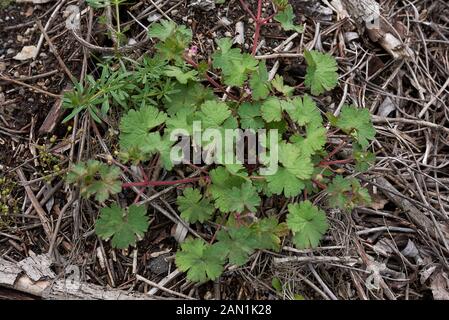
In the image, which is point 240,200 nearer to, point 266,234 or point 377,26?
point 266,234

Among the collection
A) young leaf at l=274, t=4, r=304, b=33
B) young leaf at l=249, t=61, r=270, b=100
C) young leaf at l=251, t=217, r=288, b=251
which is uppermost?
young leaf at l=274, t=4, r=304, b=33

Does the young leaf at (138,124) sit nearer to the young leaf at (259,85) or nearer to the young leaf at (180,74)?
the young leaf at (180,74)

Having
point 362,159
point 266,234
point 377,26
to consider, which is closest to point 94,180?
point 266,234

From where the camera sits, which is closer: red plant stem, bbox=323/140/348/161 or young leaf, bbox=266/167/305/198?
young leaf, bbox=266/167/305/198

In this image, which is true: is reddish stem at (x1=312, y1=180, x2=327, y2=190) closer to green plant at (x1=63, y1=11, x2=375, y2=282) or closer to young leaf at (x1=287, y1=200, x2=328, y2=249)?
green plant at (x1=63, y1=11, x2=375, y2=282)

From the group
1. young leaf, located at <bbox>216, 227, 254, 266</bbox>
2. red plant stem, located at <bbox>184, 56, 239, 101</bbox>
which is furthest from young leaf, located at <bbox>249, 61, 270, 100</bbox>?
young leaf, located at <bbox>216, 227, 254, 266</bbox>

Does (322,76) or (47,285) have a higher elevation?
(322,76)

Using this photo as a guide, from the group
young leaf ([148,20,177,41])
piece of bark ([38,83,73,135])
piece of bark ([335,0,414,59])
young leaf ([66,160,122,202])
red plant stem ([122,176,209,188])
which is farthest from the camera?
piece of bark ([335,0,414,59])

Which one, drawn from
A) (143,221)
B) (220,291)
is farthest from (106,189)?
(220,291)
